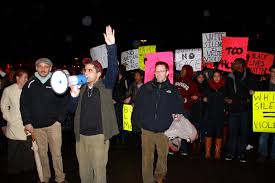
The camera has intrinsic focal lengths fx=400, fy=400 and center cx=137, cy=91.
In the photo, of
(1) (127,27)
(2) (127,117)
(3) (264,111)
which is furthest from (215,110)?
(1) (127,27)

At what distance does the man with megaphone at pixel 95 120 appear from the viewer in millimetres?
5508

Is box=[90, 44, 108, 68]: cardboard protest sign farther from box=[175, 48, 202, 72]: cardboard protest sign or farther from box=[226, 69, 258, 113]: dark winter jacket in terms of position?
box=[226, 69, 258, 113]: dark winter jacket

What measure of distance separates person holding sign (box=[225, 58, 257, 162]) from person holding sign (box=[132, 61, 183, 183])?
7.81 feet

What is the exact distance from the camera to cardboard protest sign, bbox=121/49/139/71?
38.8 ft

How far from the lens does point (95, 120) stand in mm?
5516

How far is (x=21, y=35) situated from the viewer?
45094 millimetres

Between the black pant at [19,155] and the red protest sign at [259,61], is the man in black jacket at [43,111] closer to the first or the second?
the black pant at [19,155]

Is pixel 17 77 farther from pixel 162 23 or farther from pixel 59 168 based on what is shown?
pixel 162 23

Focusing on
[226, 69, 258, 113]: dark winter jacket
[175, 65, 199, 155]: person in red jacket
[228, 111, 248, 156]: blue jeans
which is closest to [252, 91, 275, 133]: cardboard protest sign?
[226, 69, 258, 113]: dark winter jacket

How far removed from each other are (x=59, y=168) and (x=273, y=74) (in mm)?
5100

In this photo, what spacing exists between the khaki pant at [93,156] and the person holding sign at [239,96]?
3931mm

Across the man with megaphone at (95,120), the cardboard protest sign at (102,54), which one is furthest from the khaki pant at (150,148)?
the cardboard protest sign at (102,54)

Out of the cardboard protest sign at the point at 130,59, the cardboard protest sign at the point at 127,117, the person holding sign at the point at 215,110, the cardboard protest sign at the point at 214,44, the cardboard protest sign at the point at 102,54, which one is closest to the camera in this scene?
the person holding sign at the point at 215,110

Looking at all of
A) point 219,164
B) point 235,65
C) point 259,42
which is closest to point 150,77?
point 235,65
